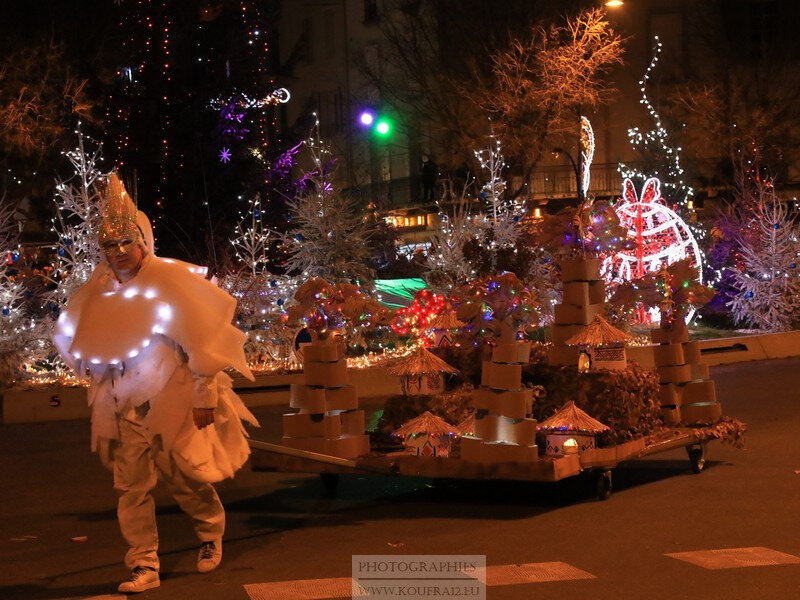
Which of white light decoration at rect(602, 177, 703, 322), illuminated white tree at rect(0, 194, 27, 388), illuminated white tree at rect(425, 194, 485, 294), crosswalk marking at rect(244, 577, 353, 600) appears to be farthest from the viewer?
white light decoration at rect(602, 177, 703, 322)

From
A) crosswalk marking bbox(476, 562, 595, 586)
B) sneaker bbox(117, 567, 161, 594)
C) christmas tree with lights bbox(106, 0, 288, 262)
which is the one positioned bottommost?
crosswalk marking bbox(476, 562, 595, 586)

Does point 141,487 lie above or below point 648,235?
below

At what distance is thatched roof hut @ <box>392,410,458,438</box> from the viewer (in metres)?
9.70

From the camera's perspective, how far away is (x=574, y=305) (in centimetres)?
1007

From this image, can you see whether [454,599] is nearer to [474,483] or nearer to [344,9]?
[474,483]

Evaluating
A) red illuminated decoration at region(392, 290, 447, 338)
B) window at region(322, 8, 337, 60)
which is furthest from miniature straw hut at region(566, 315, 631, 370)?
window at region(322, 8, 337, 60)

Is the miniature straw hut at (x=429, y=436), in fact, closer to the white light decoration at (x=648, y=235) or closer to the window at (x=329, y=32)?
the white light decoration at (x=648, y=235)

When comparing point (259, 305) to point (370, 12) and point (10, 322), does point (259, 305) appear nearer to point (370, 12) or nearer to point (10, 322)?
point (10, 322)

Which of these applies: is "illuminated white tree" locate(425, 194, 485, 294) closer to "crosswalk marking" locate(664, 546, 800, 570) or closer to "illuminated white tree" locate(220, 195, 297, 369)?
"illuminated white tree" locate(220, 195, 297, 369)

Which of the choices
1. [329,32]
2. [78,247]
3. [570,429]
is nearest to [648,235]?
[78,247]

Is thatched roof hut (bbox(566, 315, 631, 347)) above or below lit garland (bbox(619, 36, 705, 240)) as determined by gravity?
below

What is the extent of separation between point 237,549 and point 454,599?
6.55ft

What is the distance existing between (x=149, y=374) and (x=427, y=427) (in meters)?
3.17

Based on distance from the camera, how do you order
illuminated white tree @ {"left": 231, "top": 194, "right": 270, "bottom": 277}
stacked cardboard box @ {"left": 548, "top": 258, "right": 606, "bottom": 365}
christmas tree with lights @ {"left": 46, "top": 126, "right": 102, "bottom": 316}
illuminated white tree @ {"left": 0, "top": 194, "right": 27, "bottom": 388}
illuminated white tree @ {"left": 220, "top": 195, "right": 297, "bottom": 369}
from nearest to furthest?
1. stacked cardboard box @ {"left": 548, "top": 258, "right": 606, "bottom": 365}
2. illuminated white tree @ {"left": 0, "top": 194, "right": 27, "bottom": 388}
3. christmas tree with lights @ {"left": 46, "top": 126, "right": 102, "bottom": 316}
4. illuminated white tree @ {"left": 220, "top": 195, "right": 297, "bottom": 369}
5. illuminated white tree @ {"left": 231, "top": 194, "right": 270, "bottom": 277}
